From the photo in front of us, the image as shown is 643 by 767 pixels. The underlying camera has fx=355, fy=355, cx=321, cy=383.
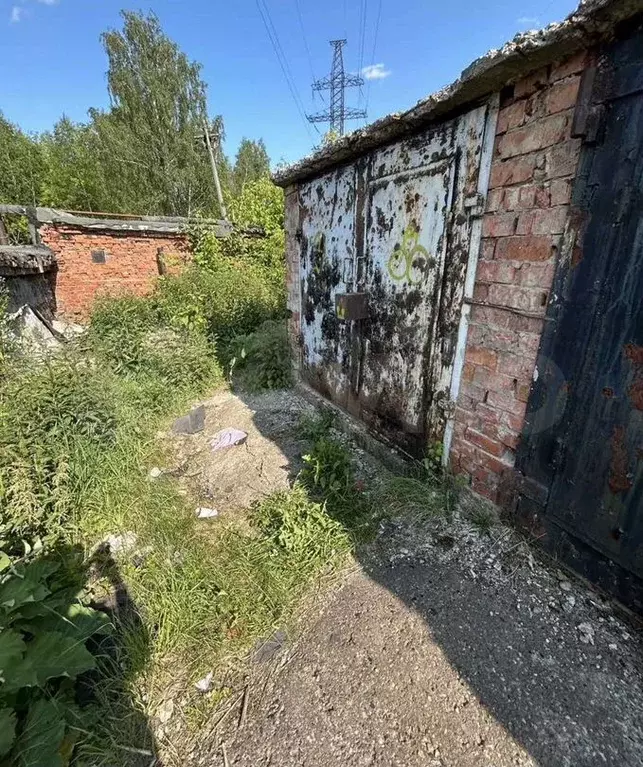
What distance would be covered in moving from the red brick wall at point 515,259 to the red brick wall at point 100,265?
7.59 meters

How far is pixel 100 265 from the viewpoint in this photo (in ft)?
24.2

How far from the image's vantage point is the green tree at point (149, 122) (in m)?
16.6

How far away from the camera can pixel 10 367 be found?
347cm

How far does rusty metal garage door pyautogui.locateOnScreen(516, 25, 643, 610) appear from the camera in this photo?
1.37m

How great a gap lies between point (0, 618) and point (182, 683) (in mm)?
843

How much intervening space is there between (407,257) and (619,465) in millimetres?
1679

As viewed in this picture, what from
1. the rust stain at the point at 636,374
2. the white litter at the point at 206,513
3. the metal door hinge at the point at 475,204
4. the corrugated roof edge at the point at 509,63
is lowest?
the white litter at the point at 206,513

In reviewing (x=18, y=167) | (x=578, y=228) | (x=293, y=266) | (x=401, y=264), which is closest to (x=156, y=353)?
(x=293, y=266)

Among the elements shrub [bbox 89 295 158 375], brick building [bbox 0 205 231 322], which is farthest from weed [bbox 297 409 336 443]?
brick building [bbox 0 205 231 322]

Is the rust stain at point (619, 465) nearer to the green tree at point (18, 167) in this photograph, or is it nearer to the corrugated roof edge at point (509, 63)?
the corrugated roof edge at point (509, 63)

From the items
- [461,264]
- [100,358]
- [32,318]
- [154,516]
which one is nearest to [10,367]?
[100,358]

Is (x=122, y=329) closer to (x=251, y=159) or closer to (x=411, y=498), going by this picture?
(x=411, y=498)

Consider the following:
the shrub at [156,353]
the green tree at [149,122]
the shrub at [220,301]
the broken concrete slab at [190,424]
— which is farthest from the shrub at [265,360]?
the green tree at [149,122]

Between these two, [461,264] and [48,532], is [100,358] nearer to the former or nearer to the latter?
[48,532]
